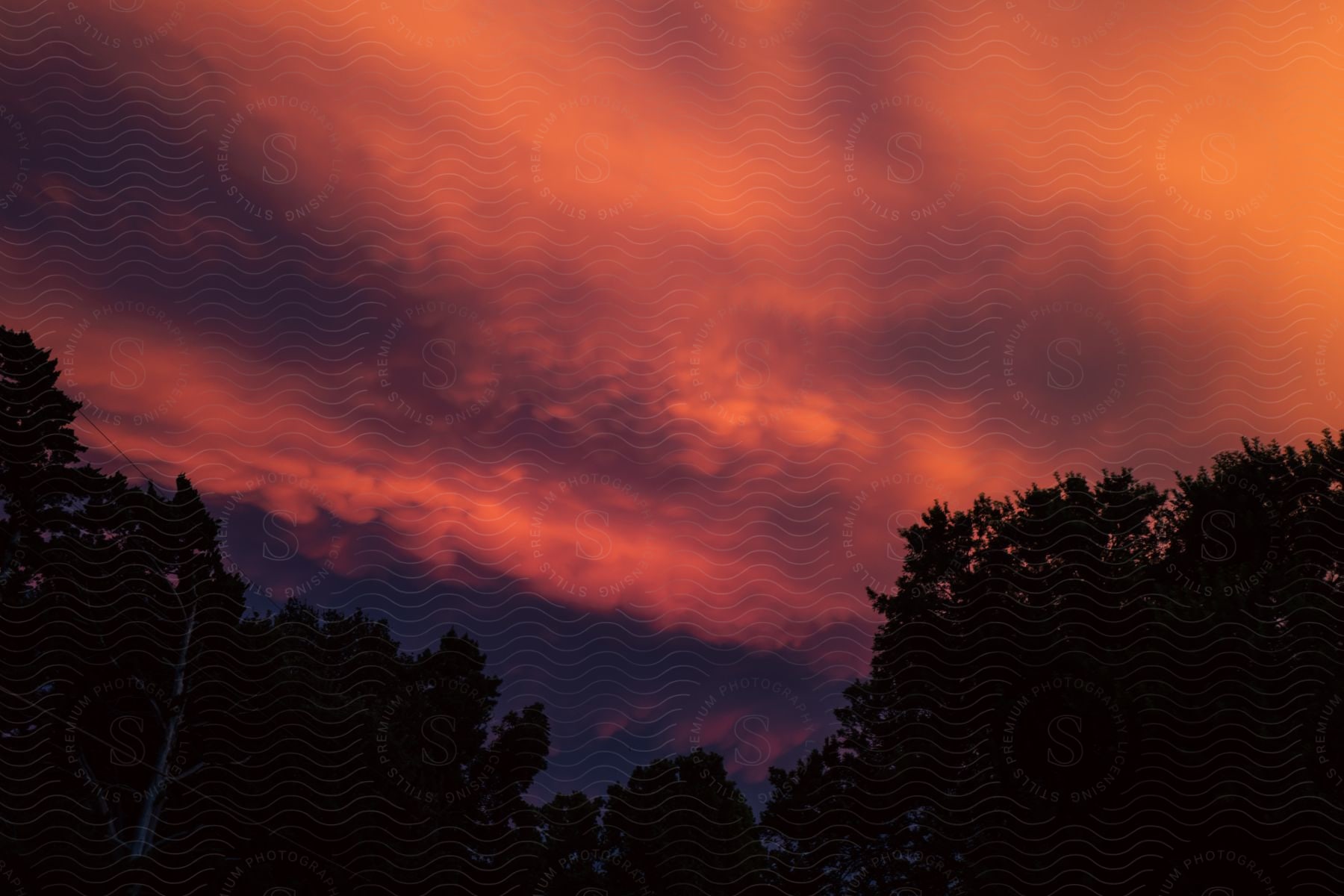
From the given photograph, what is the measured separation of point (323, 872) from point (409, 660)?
597 inches

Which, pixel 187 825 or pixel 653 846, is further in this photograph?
pixel 653 846

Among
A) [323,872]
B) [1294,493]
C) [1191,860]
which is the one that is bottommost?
[323,872]

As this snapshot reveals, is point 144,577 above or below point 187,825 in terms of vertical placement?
above

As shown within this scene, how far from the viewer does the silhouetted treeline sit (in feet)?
75.3

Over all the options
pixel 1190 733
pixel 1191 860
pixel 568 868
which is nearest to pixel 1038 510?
pixel 1190 733

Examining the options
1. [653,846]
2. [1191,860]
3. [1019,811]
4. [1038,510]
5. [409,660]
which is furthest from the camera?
[409,660]

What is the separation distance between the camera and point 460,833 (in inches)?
1519

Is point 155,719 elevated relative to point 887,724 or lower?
lower

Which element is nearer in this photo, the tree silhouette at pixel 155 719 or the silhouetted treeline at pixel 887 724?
the silhouetted treeline at pixel 887 724

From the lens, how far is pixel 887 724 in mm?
30422

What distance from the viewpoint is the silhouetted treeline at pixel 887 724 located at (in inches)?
904

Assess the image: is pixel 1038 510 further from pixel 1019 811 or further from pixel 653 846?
pixel 653 846

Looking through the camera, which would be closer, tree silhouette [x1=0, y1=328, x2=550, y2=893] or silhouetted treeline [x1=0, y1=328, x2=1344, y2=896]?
silhouetted treeline [x1=0, y1=328, x2=1344, y2=896]

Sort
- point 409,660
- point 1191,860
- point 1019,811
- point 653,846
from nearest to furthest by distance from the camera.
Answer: point 1191,860 → point 1019,811 → point 653,846 → point 409,660
